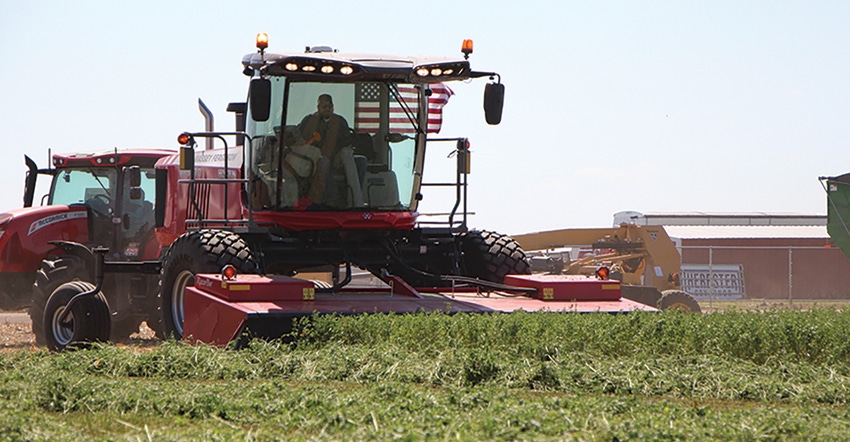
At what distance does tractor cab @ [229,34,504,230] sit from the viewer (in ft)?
38.2

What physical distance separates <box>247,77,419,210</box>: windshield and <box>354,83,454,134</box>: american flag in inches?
0.4

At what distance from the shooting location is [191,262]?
11.6 metres

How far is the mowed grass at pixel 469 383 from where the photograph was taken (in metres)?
6.05

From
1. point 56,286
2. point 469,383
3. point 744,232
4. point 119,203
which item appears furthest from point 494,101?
point 744,232

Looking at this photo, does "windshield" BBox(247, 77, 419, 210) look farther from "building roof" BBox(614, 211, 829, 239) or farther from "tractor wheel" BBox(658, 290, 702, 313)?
"building roof" BBox(614, 211, 829, 239)

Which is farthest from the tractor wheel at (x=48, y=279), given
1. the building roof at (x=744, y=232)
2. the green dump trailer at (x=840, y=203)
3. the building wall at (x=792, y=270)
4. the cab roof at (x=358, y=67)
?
the building roof at (x=744, y=232)

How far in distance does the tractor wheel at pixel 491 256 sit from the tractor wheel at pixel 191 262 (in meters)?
2.73

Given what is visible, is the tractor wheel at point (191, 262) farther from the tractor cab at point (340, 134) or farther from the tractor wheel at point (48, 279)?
the tractor wheel at point (48, 279)

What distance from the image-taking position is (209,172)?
15.2 metres

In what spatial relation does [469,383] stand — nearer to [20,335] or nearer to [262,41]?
[262,41]

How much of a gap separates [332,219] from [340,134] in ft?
3.01

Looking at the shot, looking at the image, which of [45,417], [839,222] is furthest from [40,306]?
[839,222]

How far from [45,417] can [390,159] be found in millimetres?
6221

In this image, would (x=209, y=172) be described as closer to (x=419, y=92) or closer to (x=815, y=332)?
(x=419, y=92)
